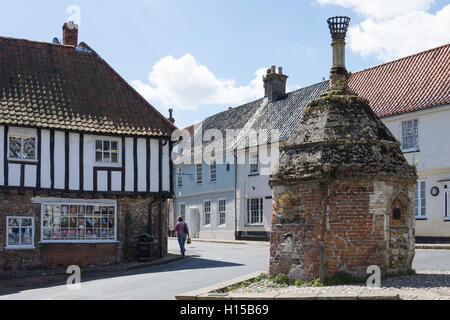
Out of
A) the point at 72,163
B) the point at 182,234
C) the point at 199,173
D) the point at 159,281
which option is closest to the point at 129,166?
the point at 72,163

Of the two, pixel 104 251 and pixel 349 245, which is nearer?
pixel 349 245

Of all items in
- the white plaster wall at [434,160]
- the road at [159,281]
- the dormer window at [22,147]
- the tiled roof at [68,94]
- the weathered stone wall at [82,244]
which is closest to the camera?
the road at [159,281]

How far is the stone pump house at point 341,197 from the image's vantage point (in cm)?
1166

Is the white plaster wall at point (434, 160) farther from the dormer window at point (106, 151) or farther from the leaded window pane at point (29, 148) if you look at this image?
the leaded window pane at point (29, 148)

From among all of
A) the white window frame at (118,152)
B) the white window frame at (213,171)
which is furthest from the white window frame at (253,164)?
the white window frame at (118,152)

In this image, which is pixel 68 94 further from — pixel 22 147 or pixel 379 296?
pixel 379 296

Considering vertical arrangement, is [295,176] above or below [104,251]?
above

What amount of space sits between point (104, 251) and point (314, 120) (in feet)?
38.2

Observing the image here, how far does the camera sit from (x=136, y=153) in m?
22.5

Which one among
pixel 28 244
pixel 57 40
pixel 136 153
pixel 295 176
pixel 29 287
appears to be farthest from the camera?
pixel 57 40

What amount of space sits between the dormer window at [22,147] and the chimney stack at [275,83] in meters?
19.0

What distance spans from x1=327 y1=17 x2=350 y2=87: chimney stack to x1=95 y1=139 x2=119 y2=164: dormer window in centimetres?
1093
